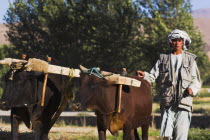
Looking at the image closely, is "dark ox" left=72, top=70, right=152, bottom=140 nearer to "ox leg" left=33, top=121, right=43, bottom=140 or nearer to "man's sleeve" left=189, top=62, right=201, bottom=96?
"ox leg" left=33, top=121, right=43, bottom=140

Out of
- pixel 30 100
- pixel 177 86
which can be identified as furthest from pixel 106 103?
pixel 30 100

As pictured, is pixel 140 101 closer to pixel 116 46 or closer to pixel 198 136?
pixel 198 136

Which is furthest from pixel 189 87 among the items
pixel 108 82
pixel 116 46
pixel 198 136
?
pixel 116 46

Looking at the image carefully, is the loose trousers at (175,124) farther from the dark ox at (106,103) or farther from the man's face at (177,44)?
the dark ox at (106,103)

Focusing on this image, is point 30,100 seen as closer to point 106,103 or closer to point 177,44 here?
point 106,103

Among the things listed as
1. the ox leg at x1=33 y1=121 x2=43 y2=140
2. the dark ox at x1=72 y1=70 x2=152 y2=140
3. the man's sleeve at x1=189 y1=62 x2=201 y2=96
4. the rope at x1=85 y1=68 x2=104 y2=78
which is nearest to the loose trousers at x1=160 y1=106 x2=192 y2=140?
the man's sleeve at x1=189 y1=62 x2=201 y2=96

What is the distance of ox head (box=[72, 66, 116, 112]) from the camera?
8938mm

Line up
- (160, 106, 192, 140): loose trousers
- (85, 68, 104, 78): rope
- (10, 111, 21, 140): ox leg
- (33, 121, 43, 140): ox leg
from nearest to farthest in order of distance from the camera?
1. (160, 106, 192, 140): loose trousers
2. (85, 68, 104, 78): rope
3. (10, 111, 21, 140): ox leg
4. (33, 121, 43, 140): ox leg

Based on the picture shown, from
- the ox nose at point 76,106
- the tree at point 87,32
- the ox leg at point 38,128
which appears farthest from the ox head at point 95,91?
the tree at point 87,32

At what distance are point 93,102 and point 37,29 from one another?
28505 millimetres

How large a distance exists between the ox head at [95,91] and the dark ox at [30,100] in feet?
4.08

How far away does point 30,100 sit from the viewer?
32.7 feet

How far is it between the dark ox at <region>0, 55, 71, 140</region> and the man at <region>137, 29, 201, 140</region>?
8.44ft

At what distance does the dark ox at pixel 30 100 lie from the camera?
9781 mm
